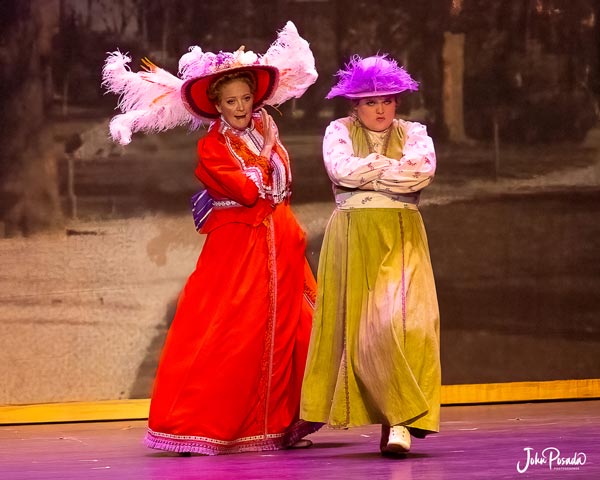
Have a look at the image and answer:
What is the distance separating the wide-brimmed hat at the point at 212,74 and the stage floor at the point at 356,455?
1260mm

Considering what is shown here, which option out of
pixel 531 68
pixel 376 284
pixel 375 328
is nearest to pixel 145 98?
pixel 376 284

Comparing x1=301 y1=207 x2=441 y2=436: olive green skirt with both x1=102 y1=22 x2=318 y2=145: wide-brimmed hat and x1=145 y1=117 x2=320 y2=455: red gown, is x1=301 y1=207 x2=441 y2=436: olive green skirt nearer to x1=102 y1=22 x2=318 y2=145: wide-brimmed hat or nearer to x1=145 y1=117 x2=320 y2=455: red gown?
x1=145 y1=117 x2=320 y2=455: red gown

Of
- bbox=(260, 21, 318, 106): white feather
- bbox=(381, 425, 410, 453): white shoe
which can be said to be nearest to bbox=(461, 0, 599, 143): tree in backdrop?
bbox=(260, 21, 318, 106): white feather

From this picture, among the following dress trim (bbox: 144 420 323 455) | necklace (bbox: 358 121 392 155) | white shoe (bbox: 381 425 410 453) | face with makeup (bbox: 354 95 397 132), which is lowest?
dress trim (bbox: 144 420 323 455)

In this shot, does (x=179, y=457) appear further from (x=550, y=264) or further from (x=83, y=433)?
(x=550, y=264)

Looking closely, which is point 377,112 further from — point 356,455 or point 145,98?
point 356,455

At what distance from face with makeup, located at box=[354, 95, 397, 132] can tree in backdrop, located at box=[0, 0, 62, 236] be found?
2301 millimetres

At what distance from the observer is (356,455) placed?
13.9ft

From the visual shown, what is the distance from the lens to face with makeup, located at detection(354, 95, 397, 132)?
172 inches

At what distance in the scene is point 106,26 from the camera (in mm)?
6207

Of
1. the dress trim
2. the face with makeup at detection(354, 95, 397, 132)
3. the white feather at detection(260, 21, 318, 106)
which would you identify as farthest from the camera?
the white feather at detection(260, 21, 318, 106)

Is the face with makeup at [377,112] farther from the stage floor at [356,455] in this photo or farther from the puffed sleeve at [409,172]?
the stage floor at [356,455]

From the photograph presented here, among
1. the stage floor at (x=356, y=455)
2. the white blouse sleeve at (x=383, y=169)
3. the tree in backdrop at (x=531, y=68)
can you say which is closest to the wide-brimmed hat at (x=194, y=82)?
the white blouse sleeve at (x=383, y=169)

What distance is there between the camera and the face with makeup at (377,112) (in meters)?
4.36
